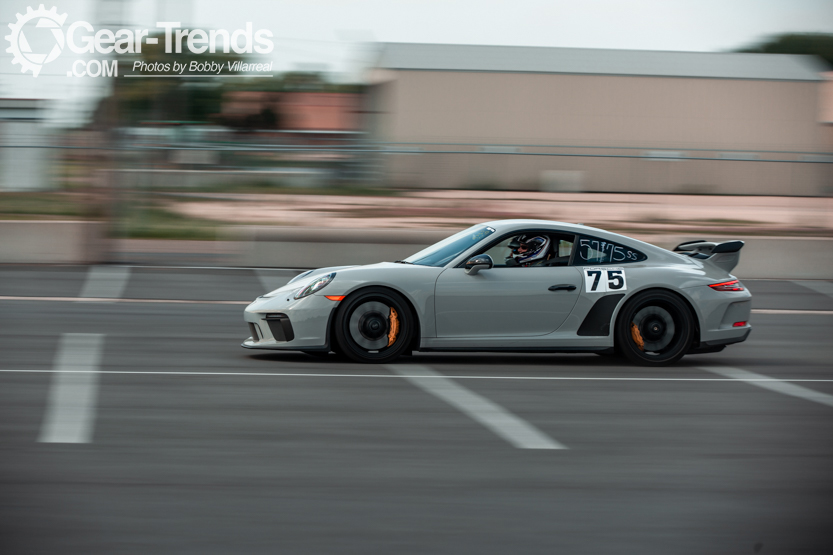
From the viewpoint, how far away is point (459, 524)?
13.6 ft

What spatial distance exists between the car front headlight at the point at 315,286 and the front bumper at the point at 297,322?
0.05 metres

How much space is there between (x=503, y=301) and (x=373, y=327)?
105 cm

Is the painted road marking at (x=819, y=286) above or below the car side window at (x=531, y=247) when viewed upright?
below

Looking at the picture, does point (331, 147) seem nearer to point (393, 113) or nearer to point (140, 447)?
point (140, 447)

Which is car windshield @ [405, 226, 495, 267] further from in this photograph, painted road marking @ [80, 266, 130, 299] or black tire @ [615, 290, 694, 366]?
painted road marking @ [80, 266, 130, 299]

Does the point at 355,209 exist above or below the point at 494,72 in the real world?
below

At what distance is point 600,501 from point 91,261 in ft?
40.1

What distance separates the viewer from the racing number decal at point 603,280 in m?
8.11

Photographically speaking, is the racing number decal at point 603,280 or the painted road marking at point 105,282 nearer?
the racing number decal at point 603,280

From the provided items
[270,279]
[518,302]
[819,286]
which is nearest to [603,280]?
[518,302]

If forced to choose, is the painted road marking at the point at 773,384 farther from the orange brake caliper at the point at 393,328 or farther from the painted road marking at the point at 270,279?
the painted road marking at the point at 270,279

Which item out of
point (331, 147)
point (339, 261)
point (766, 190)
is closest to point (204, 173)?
point (331, 147)

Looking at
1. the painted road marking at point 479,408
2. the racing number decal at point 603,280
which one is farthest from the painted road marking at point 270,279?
the racing number decal at point 603,280

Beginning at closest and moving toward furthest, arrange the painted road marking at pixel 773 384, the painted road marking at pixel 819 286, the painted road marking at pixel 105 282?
the painted road marking at pixel 773 384 < the painted road marking at pixel 105 282 < the painted road marking at pixel 819 286
